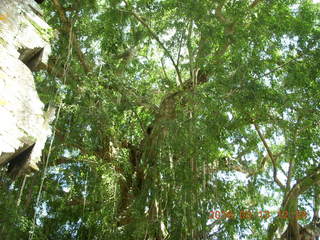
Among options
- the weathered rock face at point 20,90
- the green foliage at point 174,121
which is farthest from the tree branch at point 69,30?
the weathered rock face at point 20,90

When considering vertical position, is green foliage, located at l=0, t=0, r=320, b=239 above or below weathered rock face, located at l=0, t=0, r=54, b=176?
above

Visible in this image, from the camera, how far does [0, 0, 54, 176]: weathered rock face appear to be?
180 cm

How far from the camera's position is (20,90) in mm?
1968

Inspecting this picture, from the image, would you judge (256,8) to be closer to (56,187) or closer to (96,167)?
(96,167)


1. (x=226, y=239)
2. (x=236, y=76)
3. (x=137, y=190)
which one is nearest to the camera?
(x=226, y=239)

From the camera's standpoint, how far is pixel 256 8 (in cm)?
487

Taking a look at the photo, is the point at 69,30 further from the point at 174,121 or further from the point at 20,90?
the point at 20,90

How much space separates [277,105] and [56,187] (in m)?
2.81

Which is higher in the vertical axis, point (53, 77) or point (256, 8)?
point (256, 8)

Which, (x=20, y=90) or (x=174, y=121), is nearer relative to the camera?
(x=20, y=90)

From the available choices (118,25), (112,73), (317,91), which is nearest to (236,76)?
(317,91)

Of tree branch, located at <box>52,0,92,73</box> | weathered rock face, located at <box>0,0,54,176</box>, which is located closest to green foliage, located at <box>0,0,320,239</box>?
tree branch, located at <box>52,0,92,73</box>

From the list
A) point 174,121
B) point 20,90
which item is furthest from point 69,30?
point 20,90

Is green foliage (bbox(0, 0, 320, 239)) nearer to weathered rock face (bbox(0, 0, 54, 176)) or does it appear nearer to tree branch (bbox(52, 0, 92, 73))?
tree branch (bbox(52, 0, 92, 73))
